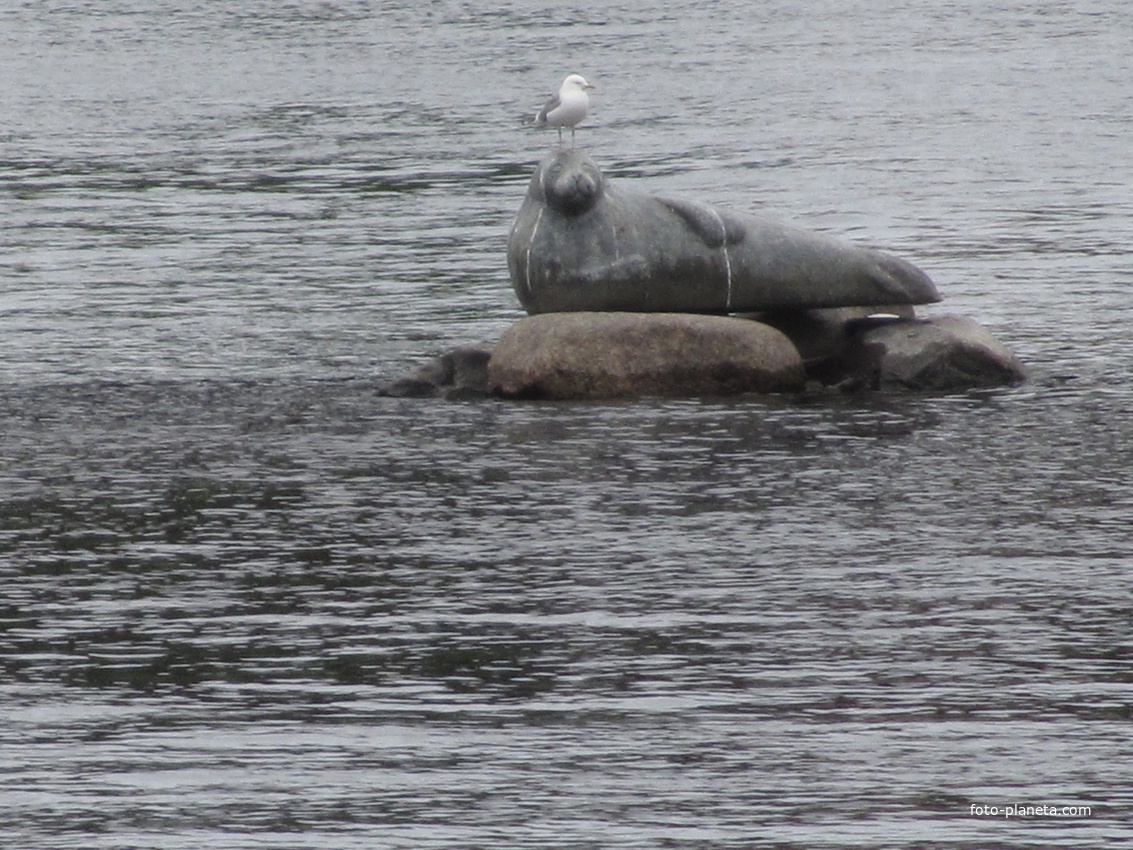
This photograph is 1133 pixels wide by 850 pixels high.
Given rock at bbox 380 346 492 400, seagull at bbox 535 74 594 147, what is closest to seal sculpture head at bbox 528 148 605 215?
rock at bbox 380 346 492 400

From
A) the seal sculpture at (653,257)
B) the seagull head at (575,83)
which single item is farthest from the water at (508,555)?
the seagull head at (575,83)

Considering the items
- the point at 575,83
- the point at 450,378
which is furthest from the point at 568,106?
the point at 450,378

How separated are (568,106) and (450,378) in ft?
11.0

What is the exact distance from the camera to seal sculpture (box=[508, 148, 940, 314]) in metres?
16.2

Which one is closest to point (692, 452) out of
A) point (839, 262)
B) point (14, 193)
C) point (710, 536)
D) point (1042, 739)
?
point (710, 536)

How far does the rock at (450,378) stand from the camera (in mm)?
15898

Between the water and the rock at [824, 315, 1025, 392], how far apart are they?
290 mm

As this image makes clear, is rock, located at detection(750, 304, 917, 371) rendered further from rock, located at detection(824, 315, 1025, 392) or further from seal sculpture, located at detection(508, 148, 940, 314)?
rock, located at detection(824, 315, 1025, 392)

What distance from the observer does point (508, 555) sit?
1159 centimetres

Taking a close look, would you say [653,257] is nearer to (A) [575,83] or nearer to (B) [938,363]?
(B) [938,363]

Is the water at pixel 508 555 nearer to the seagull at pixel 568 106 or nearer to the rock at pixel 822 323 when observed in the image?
the rock at pixel 822 323

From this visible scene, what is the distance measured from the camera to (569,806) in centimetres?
812

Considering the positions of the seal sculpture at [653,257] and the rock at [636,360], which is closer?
the rock at [636,360]

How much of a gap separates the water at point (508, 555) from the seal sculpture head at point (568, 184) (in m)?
1.60
